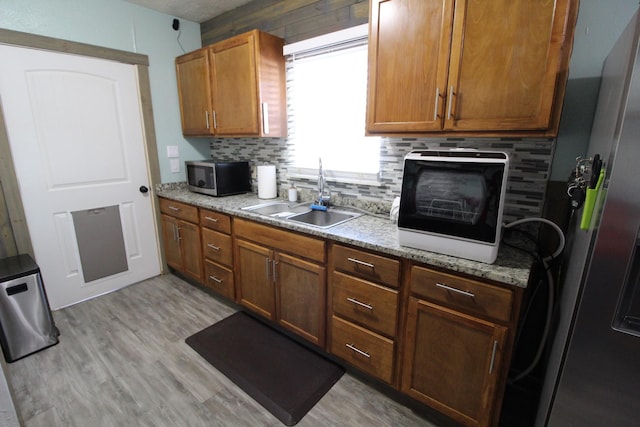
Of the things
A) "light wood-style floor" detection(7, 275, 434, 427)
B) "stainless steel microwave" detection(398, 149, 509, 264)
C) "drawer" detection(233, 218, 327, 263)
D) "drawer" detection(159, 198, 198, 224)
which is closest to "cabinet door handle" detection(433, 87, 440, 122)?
"stainless steel microwave" detection(398, 149, 509, 264)

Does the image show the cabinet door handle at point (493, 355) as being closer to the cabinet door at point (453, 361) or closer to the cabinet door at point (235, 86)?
the cabinet door at point (453, 361)

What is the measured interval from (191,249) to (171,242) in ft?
1.28

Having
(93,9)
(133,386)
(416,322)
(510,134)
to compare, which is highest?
(93,9)

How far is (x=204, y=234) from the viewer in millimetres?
2520

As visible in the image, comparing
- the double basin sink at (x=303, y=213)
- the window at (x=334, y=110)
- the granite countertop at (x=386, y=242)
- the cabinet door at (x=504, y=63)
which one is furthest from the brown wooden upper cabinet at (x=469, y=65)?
the double basin sink at (x=303, y=213)

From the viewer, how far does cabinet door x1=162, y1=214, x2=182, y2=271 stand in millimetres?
2850

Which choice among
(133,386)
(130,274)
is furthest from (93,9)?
(133,386)

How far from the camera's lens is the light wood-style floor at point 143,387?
1560 mm

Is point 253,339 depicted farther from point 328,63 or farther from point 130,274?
point 328,63

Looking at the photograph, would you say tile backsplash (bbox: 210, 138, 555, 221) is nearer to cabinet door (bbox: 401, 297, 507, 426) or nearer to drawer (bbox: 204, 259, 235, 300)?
cabinet door (bbox: 401, 297, 507, 426)

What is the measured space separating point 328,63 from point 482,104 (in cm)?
123

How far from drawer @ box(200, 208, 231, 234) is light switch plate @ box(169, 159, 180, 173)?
0.85 m

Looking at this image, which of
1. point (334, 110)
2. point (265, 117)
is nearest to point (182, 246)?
point (265, 117)

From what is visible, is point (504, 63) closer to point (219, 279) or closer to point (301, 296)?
Result: point (301, 296)
